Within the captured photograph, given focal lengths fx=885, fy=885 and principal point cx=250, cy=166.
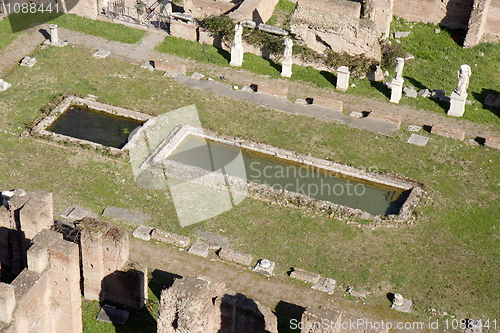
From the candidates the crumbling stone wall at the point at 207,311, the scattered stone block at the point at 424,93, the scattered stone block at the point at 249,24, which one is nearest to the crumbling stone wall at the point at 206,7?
the scattered stone block at the point at 249,24

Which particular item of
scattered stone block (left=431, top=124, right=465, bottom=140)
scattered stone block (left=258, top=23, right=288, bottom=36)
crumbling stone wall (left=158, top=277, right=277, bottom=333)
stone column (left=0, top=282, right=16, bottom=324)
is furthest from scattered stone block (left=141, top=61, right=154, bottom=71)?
stone column (left=0, top=282, right=16, bottom=324)

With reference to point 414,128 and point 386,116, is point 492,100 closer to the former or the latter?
point 414,128

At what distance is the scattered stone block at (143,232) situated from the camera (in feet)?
70.6

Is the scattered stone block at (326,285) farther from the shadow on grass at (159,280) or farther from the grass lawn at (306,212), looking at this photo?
the shadow on grass at (159,280)

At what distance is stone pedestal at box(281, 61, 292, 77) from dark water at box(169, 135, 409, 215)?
4398 millimetres

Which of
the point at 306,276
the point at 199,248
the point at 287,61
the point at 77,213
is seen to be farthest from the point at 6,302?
the point at 287,61

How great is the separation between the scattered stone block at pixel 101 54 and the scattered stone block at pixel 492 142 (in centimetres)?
1251

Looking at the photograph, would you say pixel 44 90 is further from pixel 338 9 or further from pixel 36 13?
pixel 338 9

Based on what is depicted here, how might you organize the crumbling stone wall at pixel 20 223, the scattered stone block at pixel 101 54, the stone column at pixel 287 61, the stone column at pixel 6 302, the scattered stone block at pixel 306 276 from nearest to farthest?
the stone column at pixel 6 302, the crumbling stone wall at pixel 20 223, the scattered stone block at pixel 306 276, the stone column at pixel 287 61, the scattered stone block at pixel 101 54

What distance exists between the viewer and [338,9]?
1150 inches

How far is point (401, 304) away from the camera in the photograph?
19.9 meters

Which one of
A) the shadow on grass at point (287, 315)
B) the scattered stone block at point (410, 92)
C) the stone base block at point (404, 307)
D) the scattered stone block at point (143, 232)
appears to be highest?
the scattered stone block at point (410, 92)

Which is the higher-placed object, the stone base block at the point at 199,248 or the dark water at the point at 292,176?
the dark water at the point at 292,176

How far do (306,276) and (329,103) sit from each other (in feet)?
26.3
